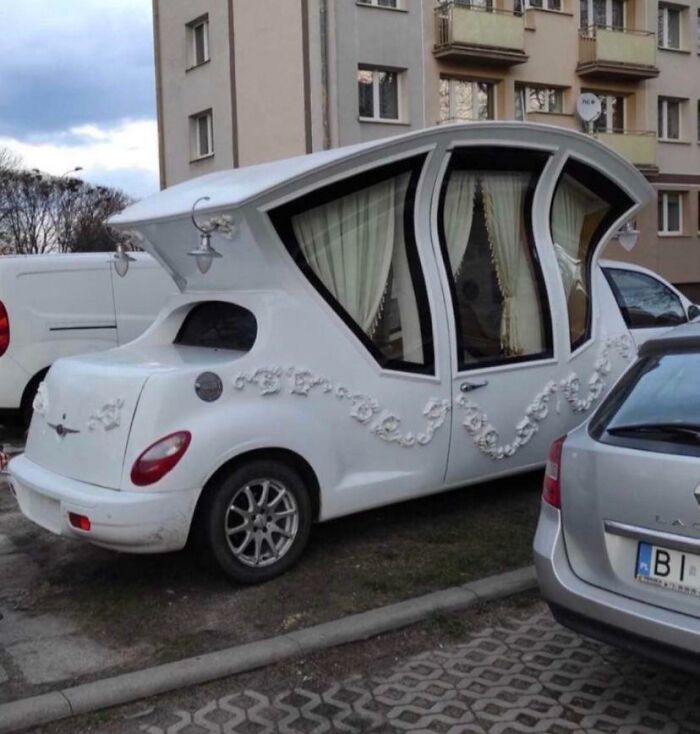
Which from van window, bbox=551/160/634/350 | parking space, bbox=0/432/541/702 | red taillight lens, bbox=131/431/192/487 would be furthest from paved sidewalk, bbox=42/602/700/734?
van window, bbox=551/160/634/350

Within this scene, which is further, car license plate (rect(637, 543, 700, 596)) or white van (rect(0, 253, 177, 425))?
white van (rect(0, 253, 177, 425))

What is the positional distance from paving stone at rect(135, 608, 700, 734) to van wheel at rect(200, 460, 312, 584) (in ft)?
3.69

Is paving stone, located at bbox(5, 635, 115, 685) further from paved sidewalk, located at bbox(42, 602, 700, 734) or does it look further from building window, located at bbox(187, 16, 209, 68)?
building window, located at bbox(187, 16, 209, 68)

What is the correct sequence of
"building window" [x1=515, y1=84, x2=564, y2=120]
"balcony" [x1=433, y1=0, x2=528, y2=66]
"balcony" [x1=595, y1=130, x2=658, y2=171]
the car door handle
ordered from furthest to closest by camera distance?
"balcony" [x1=595, y1=130, x2=658, y2=171]
"building window" [x1=515, y1=84, x2=564, y2=120]
"balcony" [x1=433, y1=0, x2=528, y2=66]
the car door handle

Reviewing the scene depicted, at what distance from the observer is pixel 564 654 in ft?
14.0

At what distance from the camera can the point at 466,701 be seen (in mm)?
3832

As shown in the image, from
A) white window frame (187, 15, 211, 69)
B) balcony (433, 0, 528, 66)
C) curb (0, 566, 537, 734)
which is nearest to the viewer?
curb (0, 566, 537, 734)

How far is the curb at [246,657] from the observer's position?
12.3 ft

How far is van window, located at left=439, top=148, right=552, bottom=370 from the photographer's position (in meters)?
6.02

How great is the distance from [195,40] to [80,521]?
2762cm

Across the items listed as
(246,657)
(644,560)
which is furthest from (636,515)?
(246,657)

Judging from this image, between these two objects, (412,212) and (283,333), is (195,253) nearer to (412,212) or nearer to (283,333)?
(283,333)

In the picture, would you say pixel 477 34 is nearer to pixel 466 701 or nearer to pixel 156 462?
pixel 156 462

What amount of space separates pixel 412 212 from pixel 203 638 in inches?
111
